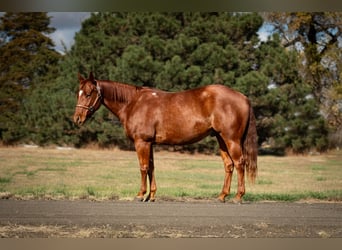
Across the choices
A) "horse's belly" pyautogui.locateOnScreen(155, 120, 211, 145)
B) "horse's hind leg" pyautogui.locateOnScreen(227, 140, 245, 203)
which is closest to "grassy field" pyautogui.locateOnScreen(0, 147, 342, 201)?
"horse's hind leg" pyautogui.locateOnScreen(227, 140, 245, 203)

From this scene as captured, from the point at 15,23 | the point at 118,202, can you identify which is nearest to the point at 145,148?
the point at 118,202

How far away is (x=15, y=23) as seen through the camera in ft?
20.9

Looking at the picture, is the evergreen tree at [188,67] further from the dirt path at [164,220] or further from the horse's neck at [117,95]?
the dirt path at [164,220]

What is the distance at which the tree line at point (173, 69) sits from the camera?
6.55 m

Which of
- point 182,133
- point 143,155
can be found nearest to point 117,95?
point 143,155

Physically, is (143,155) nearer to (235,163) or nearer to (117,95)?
(117,95)

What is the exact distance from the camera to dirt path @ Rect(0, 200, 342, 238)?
500cm

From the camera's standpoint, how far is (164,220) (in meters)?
5.13

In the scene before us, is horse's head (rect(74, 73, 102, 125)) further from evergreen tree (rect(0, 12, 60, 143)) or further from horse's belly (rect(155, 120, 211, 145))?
evergreen tree (rect(0, 12, 60, 143))

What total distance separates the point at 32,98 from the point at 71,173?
115 centimetres

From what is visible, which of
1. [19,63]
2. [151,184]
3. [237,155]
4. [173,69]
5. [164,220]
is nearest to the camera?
[164,220]

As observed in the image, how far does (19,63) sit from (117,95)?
170 centimetres

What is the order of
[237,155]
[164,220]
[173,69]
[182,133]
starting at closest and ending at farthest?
1. [164,220]
2. [237,155]
3. [182,133]
4. [173,69]

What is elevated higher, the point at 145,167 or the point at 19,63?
the point at 19,63
